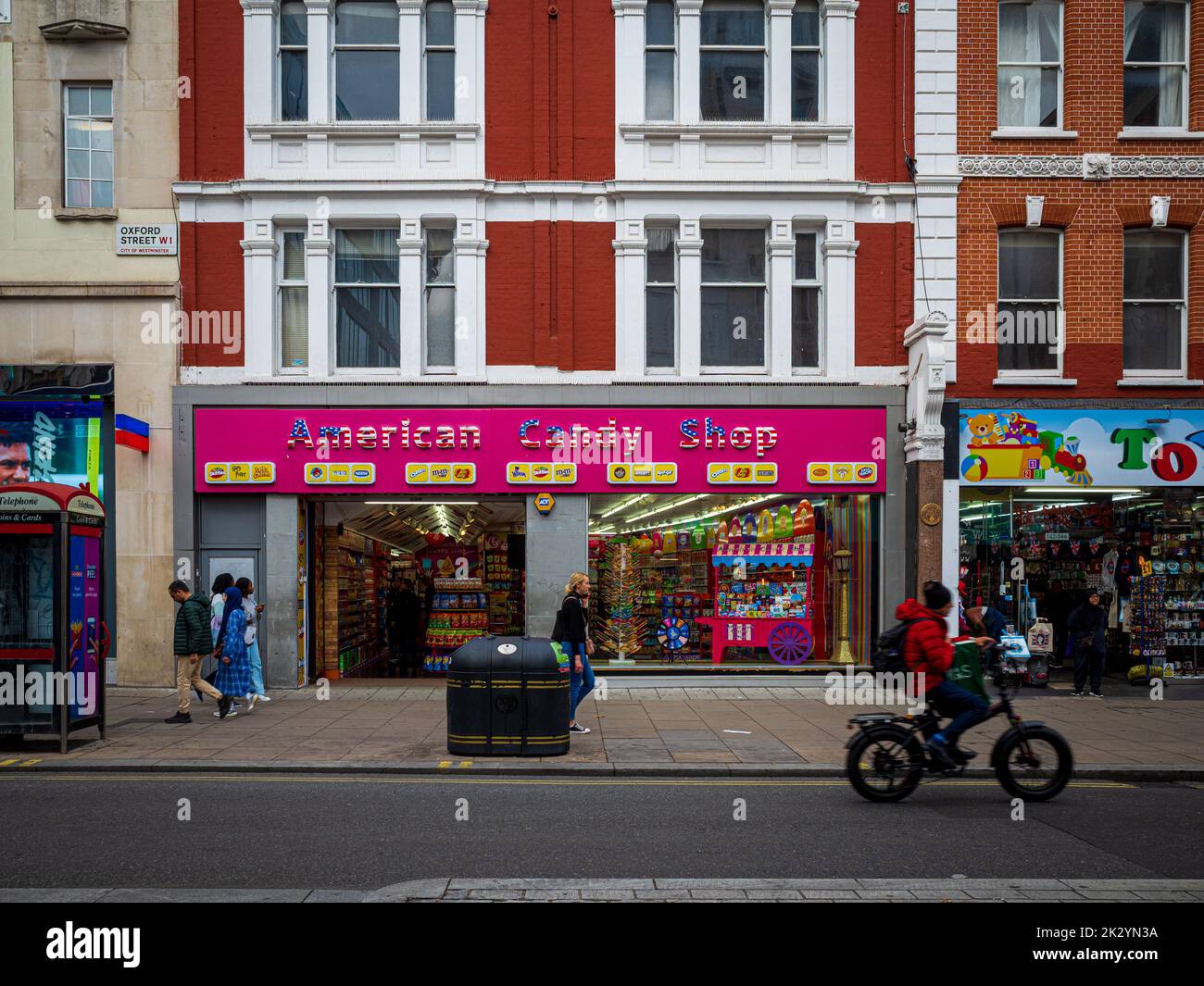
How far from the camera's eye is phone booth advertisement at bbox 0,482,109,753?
10.6m

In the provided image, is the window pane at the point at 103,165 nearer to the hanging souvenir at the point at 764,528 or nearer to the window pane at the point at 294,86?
the window pane at the point at 294,86

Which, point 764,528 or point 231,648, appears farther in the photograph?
point 764,528

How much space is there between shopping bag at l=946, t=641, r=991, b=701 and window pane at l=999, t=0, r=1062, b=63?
12.2 metres

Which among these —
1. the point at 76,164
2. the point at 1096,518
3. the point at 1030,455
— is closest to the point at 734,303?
the point at 1030,455

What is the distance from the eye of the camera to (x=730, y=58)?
16.5m

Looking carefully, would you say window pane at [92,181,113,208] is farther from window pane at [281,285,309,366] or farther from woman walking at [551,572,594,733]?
woman walking at [551,572,594,733]

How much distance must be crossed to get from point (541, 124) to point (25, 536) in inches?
394

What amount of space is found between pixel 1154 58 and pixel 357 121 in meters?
13.4

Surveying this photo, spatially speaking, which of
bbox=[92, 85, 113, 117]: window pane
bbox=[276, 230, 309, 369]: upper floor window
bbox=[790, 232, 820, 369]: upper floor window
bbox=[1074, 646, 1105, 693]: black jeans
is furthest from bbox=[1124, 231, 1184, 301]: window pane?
bbox=[92, 85, 113, 117]: window pane

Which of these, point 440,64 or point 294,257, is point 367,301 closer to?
point 294,257

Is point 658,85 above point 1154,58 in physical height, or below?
below

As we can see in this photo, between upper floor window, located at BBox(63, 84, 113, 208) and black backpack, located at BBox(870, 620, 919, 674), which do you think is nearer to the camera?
black backpack, located at BBox(870, 620, 919, 674)

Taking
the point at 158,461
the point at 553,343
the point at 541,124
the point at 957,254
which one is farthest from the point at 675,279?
the point at 158,461

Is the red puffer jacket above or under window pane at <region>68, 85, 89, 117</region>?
under
